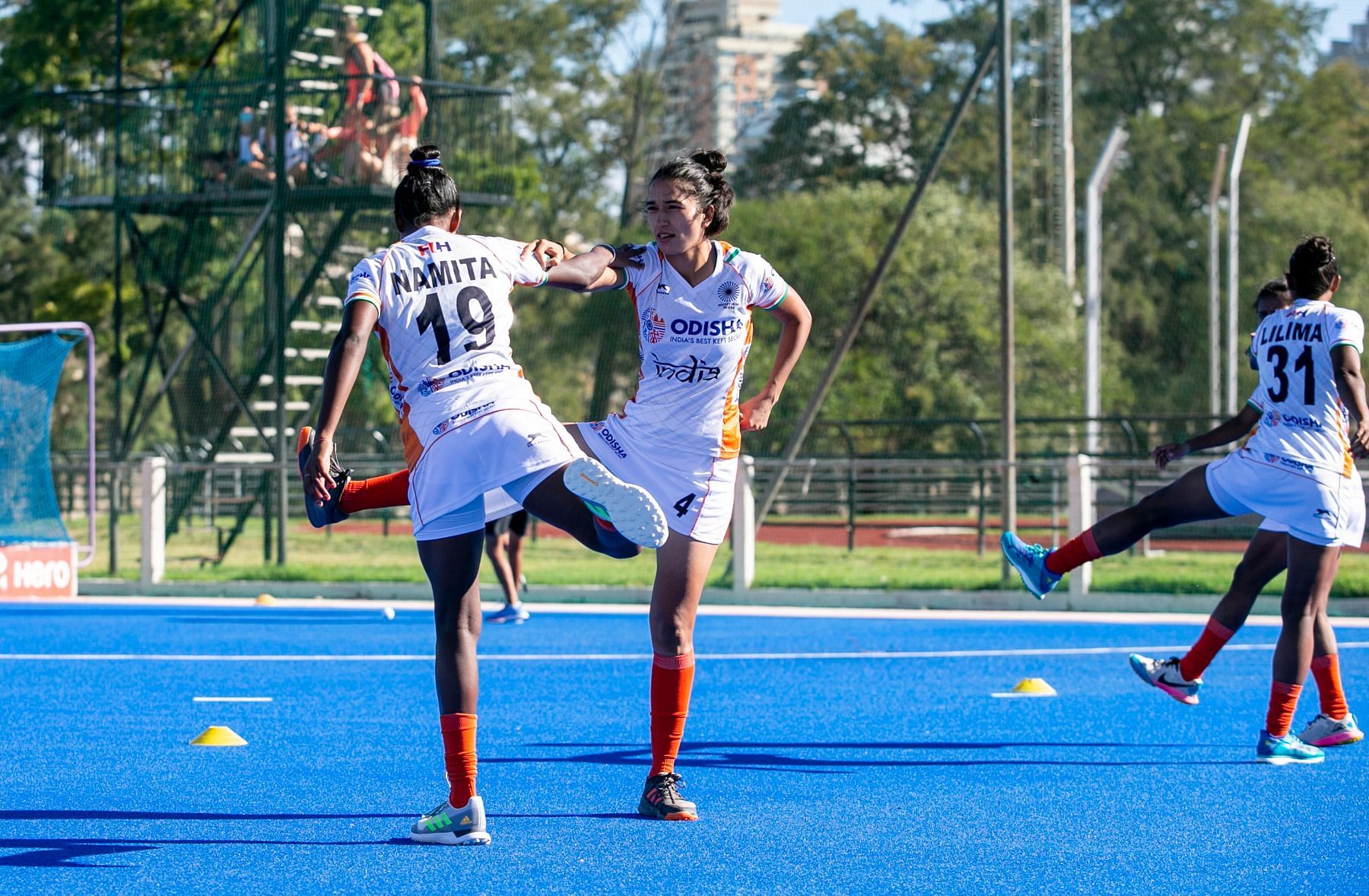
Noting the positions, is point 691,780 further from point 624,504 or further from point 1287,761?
point 1287,761

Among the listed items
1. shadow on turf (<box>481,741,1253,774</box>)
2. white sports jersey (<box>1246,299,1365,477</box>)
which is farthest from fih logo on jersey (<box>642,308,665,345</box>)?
white sports jersey (<box>1246,299,1365,477</box>)

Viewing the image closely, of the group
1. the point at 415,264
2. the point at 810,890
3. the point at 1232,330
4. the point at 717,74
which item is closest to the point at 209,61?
the point at 717,74

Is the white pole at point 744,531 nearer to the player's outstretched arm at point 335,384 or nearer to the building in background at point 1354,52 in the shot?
the player's outstretched arm at point 335,384

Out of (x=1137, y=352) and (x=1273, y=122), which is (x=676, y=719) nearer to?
(x=1137, y=352)

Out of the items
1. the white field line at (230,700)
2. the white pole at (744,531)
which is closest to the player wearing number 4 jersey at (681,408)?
the white field line at (230,700)

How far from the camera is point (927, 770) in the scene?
686 centimetres

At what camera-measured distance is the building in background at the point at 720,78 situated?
29641 mm

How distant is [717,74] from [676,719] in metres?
26.6

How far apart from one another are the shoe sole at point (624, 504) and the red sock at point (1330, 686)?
3.54m

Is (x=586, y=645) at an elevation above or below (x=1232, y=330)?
below

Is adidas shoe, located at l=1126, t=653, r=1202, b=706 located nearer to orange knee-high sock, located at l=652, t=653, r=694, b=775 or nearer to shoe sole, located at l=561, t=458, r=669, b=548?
orange knee-high sock, located at l=652, t=653, r=694, b=775

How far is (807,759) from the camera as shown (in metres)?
7.13

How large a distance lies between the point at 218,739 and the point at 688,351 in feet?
9.95

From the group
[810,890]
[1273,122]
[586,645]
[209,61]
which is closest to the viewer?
[810,890]
